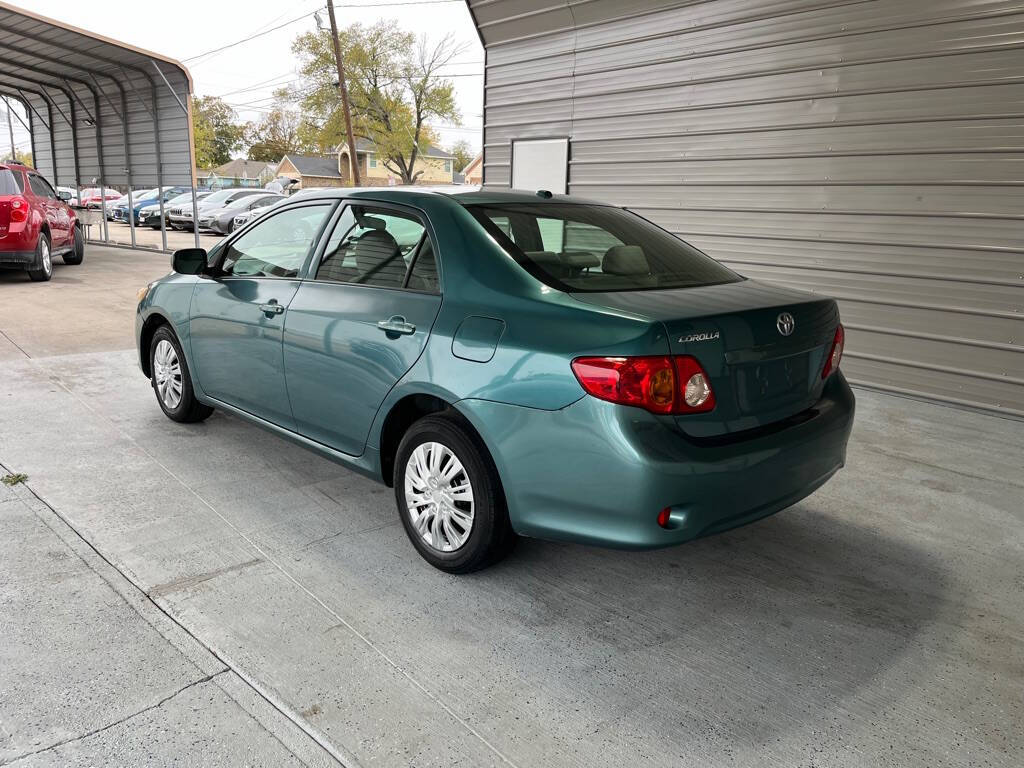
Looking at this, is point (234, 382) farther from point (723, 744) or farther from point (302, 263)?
point (723, 744)

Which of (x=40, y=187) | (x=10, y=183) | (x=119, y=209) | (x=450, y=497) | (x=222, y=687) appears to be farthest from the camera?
(x=119, y=209)

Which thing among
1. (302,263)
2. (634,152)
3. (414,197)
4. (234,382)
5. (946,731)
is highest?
(634,152)

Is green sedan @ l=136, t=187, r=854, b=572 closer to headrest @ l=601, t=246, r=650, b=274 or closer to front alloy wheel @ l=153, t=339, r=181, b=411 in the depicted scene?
headrest @ l=601, t=246, r=650, b=274

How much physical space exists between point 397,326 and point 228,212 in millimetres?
21930

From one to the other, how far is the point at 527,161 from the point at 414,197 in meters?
6.75

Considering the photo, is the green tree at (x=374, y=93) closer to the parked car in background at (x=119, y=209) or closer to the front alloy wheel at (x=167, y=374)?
the parked car in background at (x=119, y=209)

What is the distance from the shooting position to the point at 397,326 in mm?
3135

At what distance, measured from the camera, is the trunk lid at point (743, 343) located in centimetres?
256

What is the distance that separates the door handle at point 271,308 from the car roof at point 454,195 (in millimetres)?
573

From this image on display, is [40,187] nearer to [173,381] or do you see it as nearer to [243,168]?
[173,381]

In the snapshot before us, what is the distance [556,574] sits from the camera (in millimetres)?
3170

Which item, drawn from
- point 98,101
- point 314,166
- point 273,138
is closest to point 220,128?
point 273,138

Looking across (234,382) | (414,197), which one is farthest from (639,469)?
(234,382)

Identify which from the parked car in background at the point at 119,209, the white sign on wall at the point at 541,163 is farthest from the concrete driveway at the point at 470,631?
the parked car in background at the point at 119,209
